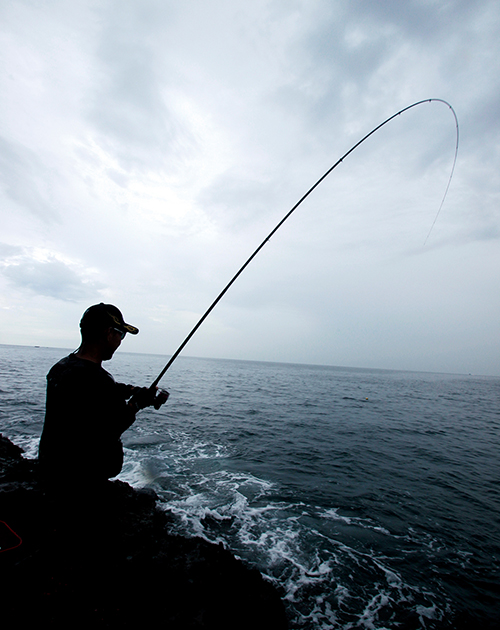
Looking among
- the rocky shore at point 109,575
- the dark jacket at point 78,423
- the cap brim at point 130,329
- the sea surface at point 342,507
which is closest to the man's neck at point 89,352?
the dark jacket at point 78,423

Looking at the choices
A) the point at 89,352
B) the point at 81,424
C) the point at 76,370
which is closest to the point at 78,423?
the point at 81,424

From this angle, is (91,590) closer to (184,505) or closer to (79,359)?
(79,359)

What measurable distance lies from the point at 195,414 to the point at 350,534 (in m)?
12.5

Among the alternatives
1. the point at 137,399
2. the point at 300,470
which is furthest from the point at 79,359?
the point at 300,470

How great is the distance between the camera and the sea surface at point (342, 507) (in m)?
4.41

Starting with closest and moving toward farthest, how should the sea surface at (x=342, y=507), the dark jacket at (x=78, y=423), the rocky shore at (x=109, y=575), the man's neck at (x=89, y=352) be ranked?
the dark jacket at (x=78, y=423), the man's neck at (x=89, y=352), the rocky shore at (x=109, y=575), the sea surface at (x=342, y=507)

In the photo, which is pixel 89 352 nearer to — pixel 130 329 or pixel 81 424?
pixel 130 329

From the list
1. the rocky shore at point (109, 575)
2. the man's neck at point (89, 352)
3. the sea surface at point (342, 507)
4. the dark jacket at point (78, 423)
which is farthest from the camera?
the sea surface at point (342, 507)

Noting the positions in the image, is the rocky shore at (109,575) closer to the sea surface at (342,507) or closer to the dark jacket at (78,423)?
the dark jacket at (78,423)

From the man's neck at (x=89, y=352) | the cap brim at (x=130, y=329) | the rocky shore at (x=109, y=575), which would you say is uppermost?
the cap brim at (x=130, y=329)

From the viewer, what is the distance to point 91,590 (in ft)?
10.2

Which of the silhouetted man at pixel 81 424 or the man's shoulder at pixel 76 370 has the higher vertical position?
the man's shoulder at pixel 76 370

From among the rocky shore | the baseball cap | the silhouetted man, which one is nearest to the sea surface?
the rocky shore

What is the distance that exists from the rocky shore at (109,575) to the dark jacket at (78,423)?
29cm
